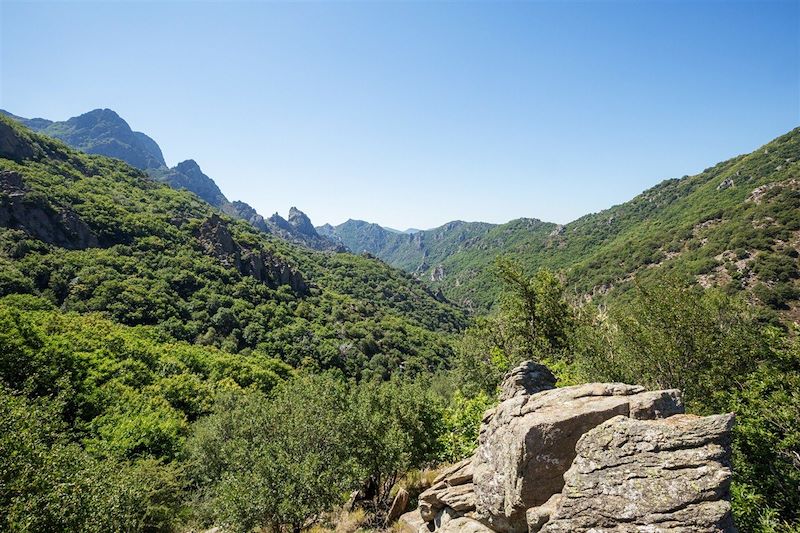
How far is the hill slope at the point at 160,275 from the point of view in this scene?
84.8 meters

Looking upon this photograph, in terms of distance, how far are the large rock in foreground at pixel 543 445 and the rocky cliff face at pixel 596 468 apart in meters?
0.03

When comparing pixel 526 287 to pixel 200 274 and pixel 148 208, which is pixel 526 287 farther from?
pixel 148 208

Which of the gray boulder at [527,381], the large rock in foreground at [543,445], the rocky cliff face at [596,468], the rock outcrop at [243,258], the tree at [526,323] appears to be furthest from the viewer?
the rock outcrop at [243,258]

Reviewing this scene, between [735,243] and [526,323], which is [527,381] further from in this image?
[735,243]

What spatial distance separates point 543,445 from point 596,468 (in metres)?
1.68

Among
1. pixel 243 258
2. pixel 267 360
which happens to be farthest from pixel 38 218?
pixel 267 360

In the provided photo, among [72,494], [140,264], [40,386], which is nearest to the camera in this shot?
[72,494]

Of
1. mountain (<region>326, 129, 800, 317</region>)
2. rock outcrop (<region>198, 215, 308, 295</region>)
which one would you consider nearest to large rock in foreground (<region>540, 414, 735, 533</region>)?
mountain (<region>326, 129, 800, 317</region>)

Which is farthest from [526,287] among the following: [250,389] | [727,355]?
[250,389]

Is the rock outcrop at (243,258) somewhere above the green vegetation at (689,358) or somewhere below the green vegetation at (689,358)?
above

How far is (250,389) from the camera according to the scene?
68.3 m

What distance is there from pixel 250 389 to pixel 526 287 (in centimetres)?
5615

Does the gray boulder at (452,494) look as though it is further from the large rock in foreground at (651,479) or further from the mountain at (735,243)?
the mountain at (735,243)

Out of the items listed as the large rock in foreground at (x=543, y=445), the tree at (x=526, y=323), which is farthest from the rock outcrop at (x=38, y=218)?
the large rock in foreground at (x=543, y=445)
